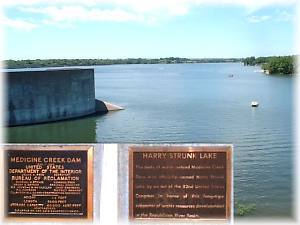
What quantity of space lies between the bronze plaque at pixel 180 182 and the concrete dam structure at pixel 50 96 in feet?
84.7

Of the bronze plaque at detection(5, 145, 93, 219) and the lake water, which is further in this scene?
the lake water

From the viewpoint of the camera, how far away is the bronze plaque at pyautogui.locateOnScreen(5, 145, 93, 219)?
5.44m

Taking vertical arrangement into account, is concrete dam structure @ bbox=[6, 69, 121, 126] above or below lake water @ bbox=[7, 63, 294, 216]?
above

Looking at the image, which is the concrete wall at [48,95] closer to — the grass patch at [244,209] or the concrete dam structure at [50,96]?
the concrete dam structure at [50,96]

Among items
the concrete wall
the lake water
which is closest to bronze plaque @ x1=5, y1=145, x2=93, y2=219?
the lake water

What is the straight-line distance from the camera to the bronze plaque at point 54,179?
544 centimetres

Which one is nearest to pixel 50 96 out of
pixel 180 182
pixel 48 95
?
pixel 48 95

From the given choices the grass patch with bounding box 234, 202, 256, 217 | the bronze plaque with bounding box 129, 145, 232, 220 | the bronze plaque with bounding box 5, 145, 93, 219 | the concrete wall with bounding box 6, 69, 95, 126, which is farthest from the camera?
the concrete wall with bounding box 6, 69, 95, 126

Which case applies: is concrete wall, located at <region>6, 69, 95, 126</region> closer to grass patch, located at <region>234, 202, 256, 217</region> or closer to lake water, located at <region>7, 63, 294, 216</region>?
lake water, located at <region>7, 63, 294, 216</region>

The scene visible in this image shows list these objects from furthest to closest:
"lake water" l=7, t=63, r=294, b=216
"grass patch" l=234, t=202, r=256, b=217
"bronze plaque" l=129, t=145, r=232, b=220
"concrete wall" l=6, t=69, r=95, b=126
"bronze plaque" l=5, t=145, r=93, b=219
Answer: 1. "concrete wall" l=6, t=69, r=95, b=126
2. "lake water" l=7, t=63, r=294, b=216
3. "grass patch" l=234, t=202, r=256, b=217
4. "bronze plaque" l=5, t=145, r=93, b=219
5. "bronze plaque" l=129, t=145, r=232, b=220

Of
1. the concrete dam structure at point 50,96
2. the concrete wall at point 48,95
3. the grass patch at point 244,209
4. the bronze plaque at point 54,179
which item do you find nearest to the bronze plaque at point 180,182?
the bronze plaque at point 54,179

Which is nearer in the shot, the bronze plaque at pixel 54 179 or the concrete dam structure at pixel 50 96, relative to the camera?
the bronze plaque at pixel 54 179

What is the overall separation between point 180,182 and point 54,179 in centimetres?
136

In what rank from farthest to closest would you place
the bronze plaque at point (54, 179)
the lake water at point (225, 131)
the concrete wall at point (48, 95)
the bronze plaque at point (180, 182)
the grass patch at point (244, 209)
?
the concrete wall at point (48, 95) < the lake water at point (225, 131) < the grass patch at point (244, 209) < the bronze plaque at point (54, 179) < the bronze plaque at point (180, 182)
